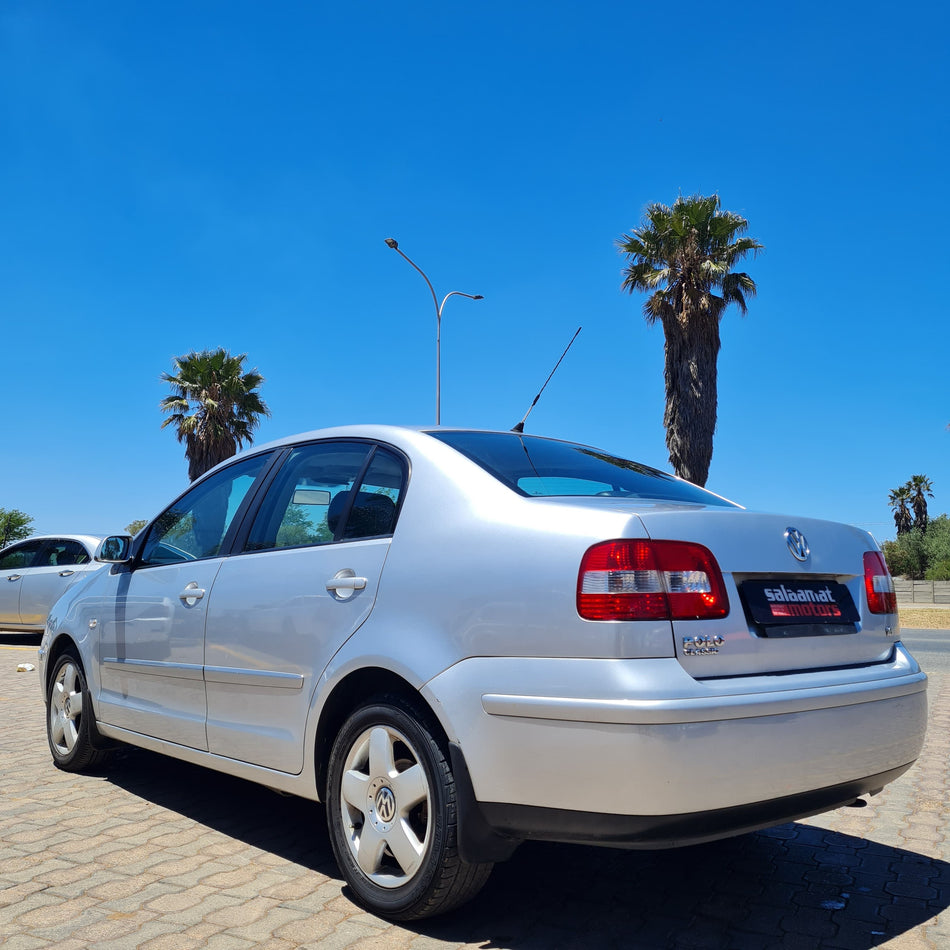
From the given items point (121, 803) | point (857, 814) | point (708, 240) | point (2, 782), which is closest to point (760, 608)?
point (857, 814)

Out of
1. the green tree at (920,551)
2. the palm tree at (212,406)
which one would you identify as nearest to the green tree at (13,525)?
the palm tree at (212,406)

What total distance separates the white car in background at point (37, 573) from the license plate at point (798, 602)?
1194cm

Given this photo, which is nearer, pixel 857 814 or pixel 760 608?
pixel 760 608

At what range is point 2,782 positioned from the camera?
5.10 metres

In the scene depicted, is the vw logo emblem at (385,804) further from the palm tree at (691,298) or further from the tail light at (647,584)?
the palm tree at (691,298)

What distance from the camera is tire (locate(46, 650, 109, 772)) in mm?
5133

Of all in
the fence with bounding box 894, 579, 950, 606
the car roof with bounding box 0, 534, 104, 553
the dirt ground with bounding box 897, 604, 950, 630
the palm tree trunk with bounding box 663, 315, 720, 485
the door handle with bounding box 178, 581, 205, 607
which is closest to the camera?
the door handle with bounding box 178, 581, 205, 607

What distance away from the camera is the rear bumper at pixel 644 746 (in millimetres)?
2457

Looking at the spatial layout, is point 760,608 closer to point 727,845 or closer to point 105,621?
point 727,845

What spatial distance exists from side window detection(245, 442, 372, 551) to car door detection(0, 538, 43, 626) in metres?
11.4

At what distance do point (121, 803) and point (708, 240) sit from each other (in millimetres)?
24129

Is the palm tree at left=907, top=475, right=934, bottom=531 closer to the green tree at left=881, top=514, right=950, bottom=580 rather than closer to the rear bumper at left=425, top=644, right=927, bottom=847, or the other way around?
Result: the green tree at left=881, top=514, right=950, bottom=580

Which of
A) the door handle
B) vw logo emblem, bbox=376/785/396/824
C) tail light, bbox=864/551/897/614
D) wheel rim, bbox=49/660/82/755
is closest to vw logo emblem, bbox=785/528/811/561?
tail light, bbox=864/551/897/614

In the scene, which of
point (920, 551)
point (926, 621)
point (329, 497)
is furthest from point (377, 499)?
point (920, 551)
